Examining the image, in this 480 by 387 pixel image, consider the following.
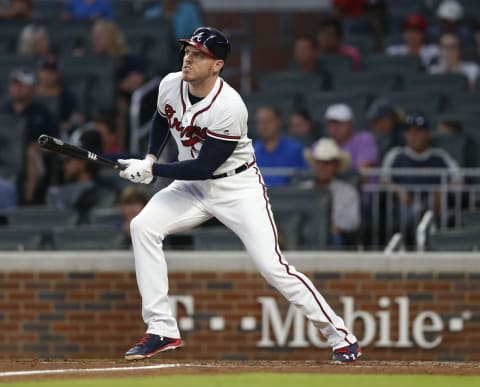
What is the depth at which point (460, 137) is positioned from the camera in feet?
37.2

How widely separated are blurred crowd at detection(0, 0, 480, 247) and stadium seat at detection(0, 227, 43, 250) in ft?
2.19

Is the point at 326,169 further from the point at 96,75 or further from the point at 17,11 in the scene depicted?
the point at 17,11

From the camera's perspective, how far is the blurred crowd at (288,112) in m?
11.0

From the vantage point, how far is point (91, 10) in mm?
14844

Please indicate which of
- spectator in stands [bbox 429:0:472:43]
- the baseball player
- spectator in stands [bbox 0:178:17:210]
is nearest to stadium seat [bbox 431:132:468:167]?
spectator in stands [bbox 429:0:472:43]

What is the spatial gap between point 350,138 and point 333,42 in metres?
2.22

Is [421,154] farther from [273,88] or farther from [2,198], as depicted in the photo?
[2,198]

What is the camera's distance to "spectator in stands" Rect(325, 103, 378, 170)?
37.6 feet

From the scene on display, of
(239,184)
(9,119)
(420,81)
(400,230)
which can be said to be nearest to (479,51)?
(420,81)

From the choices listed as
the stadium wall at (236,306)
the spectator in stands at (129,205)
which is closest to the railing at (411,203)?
the stadium wall at (236,306)

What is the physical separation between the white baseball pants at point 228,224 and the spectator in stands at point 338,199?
9.58 ft

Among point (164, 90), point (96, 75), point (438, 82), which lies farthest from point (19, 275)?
point (438, 82)

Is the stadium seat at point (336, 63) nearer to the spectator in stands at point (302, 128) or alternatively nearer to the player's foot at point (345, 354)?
the spectator in stands at point (302, 128)

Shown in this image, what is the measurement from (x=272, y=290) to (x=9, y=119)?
3627 millimetres
